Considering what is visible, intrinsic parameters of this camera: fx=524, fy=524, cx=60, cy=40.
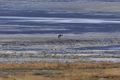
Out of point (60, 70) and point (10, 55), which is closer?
point (60, 70)

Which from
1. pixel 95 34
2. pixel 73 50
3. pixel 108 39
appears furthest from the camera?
pixel 95 34

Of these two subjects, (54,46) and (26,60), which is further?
(54,46)

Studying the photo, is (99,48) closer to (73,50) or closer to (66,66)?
(73,50)

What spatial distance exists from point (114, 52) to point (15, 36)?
1161cm

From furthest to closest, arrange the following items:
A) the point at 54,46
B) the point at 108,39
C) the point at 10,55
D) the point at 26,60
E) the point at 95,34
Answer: the point at 95,34, the point at 108,39, the point at 54,46, the point at 10,55, the point at 26,60

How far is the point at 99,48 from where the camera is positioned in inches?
1436

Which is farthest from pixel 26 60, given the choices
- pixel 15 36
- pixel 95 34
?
pixel 95 34

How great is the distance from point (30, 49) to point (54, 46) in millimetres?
2480

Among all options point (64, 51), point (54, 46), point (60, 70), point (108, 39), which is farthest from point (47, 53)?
point (108, 39)

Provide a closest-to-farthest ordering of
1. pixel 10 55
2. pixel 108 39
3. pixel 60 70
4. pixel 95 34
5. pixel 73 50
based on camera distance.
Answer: pixel 60 70 → pixel 10 55 → pixel 73 50 → pixel 108 39 → pixel 95 34

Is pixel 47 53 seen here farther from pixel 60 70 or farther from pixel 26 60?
pixel 60 70

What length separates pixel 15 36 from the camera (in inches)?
1713

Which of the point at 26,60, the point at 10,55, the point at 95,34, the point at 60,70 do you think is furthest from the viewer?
the point at 95,34

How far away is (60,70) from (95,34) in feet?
62.0
